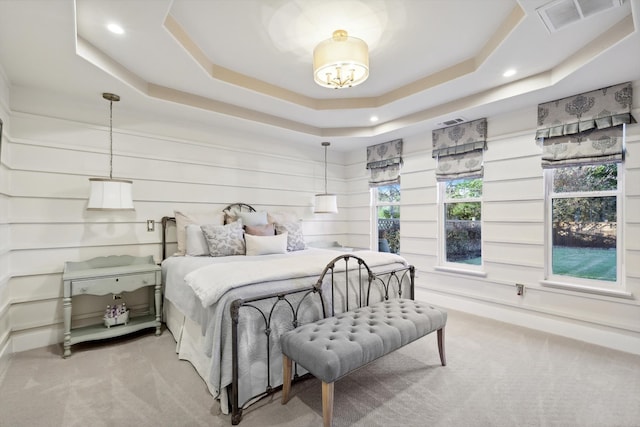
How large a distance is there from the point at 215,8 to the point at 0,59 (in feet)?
5.57

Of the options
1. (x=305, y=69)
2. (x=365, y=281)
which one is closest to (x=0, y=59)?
(x=305, y=69)

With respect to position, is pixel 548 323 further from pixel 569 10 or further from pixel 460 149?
pixel 569 10

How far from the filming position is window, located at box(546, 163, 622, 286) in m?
2.78

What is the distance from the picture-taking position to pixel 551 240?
122 inches

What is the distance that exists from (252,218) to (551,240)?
331 cm

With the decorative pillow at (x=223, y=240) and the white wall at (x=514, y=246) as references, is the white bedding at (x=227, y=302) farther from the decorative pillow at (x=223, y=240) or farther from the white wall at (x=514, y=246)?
the white wall at (x=514, y=246)

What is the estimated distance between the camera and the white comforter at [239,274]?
183 centimetres

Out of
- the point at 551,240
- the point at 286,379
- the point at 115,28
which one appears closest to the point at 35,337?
the point at 286,379

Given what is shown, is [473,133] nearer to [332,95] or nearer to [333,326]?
[332,95]

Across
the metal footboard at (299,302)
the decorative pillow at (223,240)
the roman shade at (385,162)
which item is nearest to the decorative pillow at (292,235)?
the decorative pillow at (223,240)

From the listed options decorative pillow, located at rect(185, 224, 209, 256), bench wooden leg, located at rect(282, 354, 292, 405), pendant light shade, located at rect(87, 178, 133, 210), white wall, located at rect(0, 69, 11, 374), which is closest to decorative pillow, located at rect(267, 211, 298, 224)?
decorative pillow, located at rect(185, 224, 209, 256)

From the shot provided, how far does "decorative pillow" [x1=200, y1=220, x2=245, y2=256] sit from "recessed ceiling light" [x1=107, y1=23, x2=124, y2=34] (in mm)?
1783

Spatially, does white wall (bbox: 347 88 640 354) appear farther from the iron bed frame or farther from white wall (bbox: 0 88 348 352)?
white wall (bbox: 0 88 348 352)

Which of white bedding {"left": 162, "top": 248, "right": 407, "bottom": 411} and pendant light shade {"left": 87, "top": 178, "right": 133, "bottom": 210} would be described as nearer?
white bedding {"left": 162, "top": 248, "right": 407, "bottom": 411}
